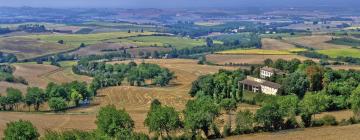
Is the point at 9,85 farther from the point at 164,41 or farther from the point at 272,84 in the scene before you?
the point at 164,41

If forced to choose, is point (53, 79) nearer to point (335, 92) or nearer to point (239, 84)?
point (239, 84)

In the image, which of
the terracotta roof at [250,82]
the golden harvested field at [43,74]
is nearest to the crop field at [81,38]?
the golden harvested field at [43,74]

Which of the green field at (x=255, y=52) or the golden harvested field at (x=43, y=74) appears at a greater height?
the green field at (x=255, y=52)

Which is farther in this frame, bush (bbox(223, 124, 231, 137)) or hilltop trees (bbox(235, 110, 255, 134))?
hilltop trees (bbox(235, 110, 255, 134))

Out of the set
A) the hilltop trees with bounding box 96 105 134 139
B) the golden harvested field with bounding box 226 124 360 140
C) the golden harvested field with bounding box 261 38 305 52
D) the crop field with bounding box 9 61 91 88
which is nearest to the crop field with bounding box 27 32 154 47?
the crop field with bounding box 9 61 91 88

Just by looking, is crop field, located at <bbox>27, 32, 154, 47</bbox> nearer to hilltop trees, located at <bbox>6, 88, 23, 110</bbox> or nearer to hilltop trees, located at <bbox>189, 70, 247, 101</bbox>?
hilltop trees, located at <bbox>6, 88, 23, 110</bbox>

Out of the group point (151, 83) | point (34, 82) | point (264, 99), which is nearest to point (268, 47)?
point (151, 83)

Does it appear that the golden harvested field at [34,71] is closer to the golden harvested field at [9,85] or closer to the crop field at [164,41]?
the golden harvested field at [9,85]
